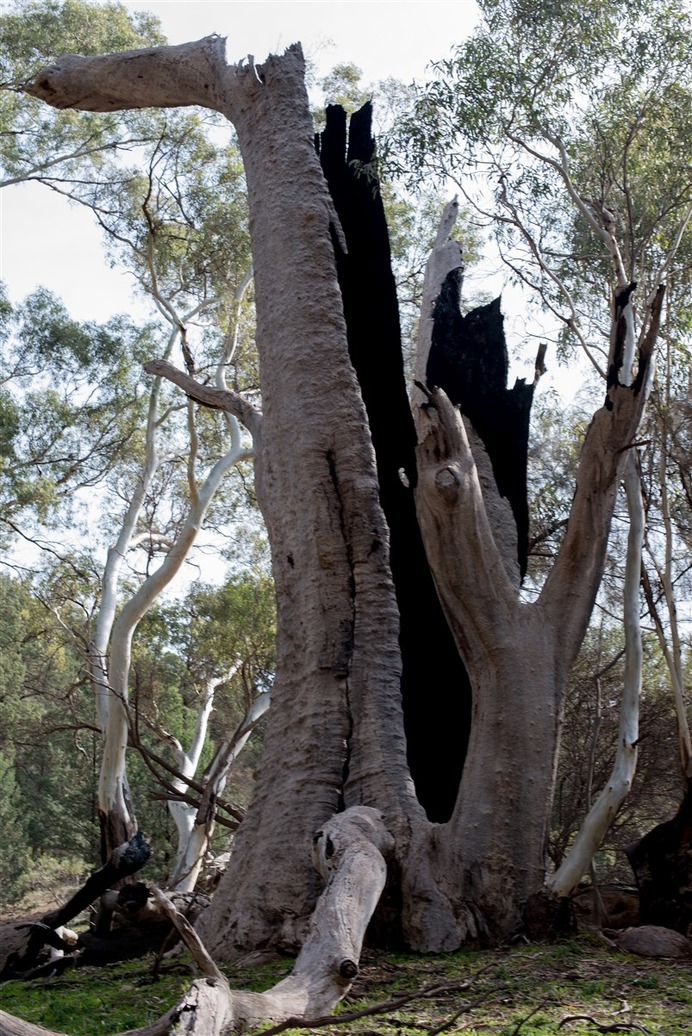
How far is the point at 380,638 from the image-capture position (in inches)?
185

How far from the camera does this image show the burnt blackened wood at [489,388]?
5.73 meters

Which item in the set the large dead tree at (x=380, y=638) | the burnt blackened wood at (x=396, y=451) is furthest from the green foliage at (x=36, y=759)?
the large dead tree at (x=380, y=638)

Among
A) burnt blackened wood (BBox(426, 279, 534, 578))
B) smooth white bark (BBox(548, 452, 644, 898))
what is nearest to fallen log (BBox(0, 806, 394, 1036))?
smooth white bark (BBox(548, 452, 644, 898))

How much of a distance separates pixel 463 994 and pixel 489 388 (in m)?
3.53

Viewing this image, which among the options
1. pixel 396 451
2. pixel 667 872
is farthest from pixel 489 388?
pixel 667 872

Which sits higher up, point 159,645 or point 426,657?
point 159,645

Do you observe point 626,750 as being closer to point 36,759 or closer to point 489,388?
point 489,388

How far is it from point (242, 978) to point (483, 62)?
256 inches

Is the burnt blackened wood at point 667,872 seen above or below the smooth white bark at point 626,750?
below

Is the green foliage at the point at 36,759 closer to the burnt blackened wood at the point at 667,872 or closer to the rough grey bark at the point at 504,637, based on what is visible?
the burnt blackened wood at the point at 667,872

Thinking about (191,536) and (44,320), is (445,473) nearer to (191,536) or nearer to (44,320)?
(191,536)

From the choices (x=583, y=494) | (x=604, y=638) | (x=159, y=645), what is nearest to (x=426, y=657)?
(x=583, y=494)

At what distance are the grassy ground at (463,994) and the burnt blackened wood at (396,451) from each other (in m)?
1.43

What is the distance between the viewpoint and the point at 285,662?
188 inches
